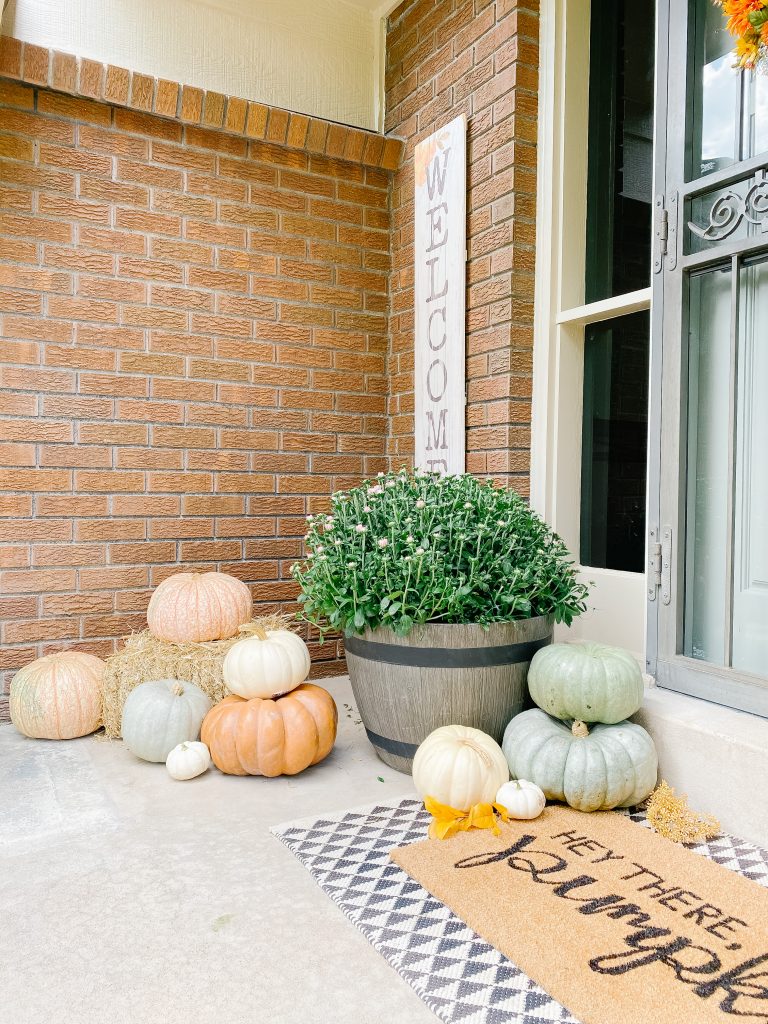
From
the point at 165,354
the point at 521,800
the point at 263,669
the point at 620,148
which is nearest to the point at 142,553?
the point at 165,354

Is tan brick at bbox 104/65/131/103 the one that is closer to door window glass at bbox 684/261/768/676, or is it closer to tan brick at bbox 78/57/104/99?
tan brick at bbox 78/57/104/99

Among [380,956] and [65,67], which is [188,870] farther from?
[65,67]

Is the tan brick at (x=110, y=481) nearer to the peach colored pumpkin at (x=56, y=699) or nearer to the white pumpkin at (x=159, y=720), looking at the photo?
the peach colored pumpkin at (x=56, y=699)

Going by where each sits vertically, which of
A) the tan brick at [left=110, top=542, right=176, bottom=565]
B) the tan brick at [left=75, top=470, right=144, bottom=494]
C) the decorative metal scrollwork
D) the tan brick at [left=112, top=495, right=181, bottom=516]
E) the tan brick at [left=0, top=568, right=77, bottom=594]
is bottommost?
the tan brick at [left=0, top=568, right=77, bottom=594]

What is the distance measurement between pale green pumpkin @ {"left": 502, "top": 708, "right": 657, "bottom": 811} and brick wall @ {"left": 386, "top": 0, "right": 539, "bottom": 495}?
93cm

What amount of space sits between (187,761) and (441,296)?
5.91 feet

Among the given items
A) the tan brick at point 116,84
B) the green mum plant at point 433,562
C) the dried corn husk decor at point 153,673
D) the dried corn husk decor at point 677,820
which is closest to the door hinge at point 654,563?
the green mum plant at point 433,562

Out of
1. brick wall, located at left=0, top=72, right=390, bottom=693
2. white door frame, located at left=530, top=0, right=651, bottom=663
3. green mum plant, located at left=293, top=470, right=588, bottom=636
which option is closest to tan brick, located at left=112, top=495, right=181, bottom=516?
brick wall, located at left=0, top=72, right=390, bottom=693

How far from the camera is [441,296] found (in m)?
2.78

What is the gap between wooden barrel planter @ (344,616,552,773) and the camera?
73.9 inches

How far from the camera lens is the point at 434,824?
1671mm

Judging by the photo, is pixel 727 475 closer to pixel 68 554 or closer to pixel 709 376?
pixel 709 376

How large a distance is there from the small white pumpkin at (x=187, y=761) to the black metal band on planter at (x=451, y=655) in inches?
20.7

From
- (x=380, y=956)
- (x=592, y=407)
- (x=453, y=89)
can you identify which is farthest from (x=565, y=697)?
(x=453, y=89)
